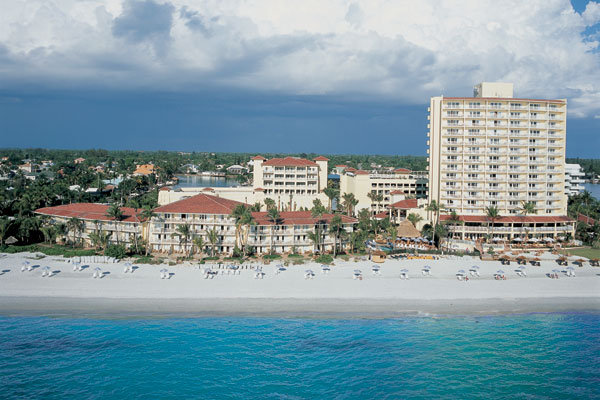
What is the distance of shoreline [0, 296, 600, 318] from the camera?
41406 mm

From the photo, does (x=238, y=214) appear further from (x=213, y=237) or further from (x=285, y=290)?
(x=285, y=290)

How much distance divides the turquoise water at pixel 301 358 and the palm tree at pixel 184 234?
1671 centimetres

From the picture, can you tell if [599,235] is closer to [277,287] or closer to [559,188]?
[559,188]

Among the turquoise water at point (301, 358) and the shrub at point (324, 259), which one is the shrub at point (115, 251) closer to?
the turquoise water at point (301, 358)

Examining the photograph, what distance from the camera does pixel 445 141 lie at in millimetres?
73812

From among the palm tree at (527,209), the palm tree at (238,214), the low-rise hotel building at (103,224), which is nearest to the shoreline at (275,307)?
the palm tree at (238,214)

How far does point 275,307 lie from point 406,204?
43.9 m

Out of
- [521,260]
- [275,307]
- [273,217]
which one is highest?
[273,217]

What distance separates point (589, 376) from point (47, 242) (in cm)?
6170

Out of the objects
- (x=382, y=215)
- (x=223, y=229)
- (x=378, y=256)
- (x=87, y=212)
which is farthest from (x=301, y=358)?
(x=382, y=215)

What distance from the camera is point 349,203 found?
84312 millimetres

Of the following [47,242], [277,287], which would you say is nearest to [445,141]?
[277,287]

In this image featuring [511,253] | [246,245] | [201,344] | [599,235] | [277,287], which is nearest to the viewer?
[201,344]

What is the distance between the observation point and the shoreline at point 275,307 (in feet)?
136
